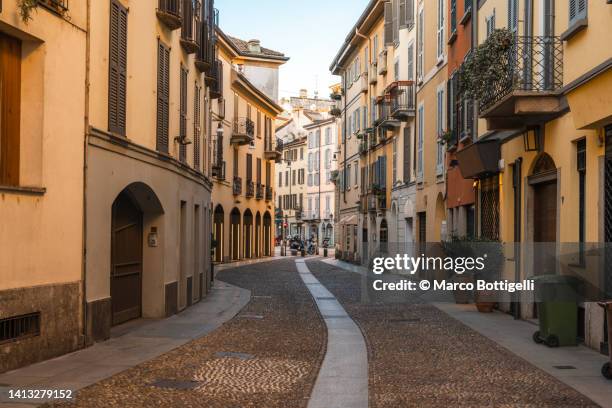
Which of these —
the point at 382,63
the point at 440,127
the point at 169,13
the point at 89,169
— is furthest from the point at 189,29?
the point at 382,63

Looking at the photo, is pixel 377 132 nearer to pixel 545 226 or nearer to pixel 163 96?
pixel 163 96

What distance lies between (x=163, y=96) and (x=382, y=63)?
21.4m

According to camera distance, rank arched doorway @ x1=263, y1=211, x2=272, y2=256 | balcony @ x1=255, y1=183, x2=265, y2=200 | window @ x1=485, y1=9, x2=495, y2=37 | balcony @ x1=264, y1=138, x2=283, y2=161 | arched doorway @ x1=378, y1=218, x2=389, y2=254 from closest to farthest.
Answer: window @ x1=485, y1=9, x2=495, y2=37 → arched doorway @ x1=378, y1=218, x2=389, y2=254 → balcony @ x1=255, y1=183, x2=265, y2=200 → balcony @ x1=264, y1=138, x2=283, y2=161 → arched doorway @ x1=263, y1=211, x2=272, y2=256

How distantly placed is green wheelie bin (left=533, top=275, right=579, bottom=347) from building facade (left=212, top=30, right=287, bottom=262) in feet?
79.0

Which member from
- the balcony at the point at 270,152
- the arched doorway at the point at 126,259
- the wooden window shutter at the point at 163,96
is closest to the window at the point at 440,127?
the wooden window shutter at the point at 163,96

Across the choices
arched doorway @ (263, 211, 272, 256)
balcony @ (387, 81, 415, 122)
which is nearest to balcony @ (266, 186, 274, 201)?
arched doorway @ (263, 211, 272, 256)

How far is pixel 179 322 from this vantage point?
1521 cm

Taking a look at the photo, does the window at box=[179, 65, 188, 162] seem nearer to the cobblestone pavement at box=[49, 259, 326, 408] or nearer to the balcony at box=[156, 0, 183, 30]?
the balcony at box=[156, 0, 183, 30]

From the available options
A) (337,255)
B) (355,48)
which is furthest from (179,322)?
(337,255)

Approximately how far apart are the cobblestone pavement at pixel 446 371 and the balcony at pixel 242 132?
93.0 ft

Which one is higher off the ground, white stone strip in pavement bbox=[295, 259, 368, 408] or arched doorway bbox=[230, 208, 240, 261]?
arched doorway bbox=[230, 208, 240, 261]

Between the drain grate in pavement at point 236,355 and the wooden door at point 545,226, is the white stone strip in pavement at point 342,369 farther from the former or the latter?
the wooden door at point 545,226

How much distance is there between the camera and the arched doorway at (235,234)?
147 ft

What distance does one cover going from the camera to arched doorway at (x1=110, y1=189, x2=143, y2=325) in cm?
1415
